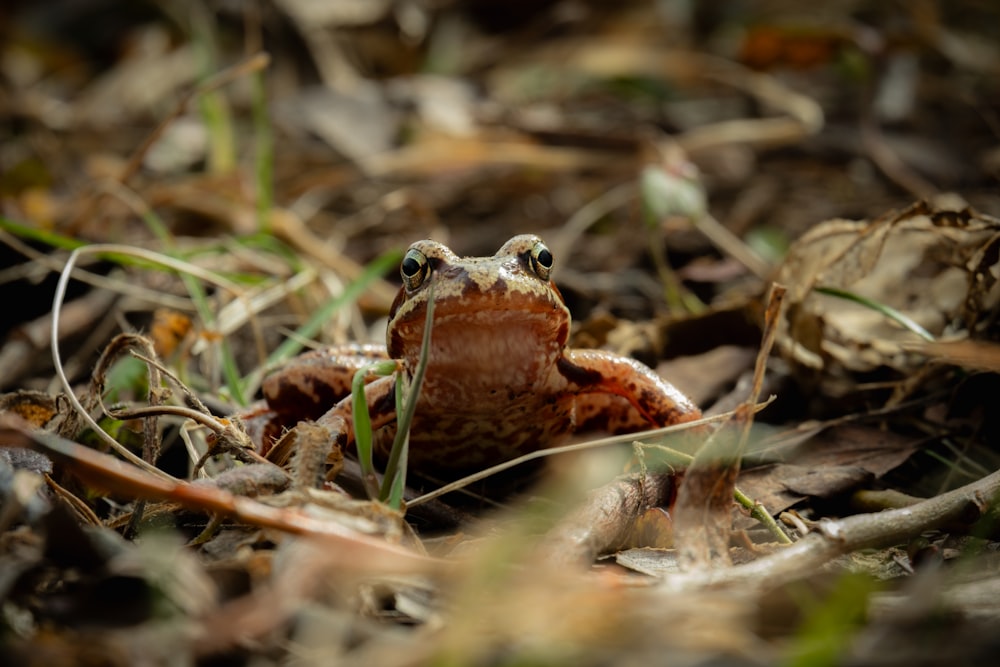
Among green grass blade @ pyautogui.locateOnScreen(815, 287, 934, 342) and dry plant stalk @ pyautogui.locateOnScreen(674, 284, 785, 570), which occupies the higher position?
green grass blade @ pyautogui.locateOnScreen(815, 287, 934, 342)

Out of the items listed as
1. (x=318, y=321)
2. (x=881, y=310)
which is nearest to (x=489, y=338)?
(x=318, y=321)

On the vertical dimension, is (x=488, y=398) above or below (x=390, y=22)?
below

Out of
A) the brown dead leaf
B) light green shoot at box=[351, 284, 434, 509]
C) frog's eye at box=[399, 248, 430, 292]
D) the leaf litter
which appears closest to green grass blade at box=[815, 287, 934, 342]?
the leaf litter

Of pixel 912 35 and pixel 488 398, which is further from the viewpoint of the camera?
pixel 912 35

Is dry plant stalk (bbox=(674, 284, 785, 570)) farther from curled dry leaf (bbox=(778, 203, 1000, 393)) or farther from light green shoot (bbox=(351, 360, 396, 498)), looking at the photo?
curled dry leaf (bbox=(778, 203, 1000, 393))

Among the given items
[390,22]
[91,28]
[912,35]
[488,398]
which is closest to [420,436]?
[488,398]

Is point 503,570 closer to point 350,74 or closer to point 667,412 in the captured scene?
point 667,412

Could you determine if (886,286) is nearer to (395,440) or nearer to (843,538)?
(843,538)
